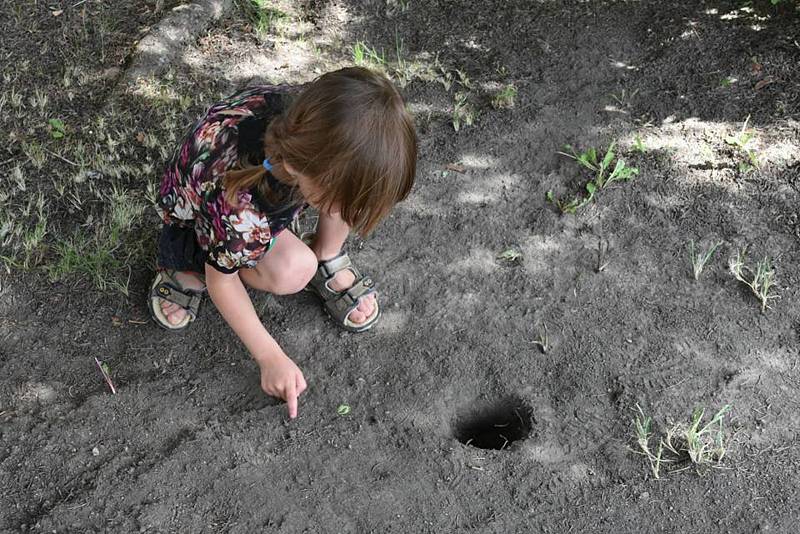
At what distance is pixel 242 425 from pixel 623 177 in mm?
1953

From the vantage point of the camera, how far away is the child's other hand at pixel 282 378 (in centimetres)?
248

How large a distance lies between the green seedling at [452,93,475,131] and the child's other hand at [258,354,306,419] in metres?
1.67

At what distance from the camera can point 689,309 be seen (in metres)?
2.99

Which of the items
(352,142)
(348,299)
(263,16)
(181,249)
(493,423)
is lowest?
(493,423)

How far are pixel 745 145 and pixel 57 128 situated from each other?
3.21 m

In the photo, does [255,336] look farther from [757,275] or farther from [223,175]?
[757,275]

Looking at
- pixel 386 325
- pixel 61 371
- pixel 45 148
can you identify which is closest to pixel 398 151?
pixel 386 325

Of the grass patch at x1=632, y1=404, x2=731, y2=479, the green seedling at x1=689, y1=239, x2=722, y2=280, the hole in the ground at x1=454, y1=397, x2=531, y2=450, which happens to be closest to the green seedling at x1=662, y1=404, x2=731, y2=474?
the grass patch at x1=632, y1=404, x2=731, y2=479

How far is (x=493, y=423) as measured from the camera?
282 centimetres

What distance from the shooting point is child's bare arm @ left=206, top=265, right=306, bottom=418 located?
2428mm

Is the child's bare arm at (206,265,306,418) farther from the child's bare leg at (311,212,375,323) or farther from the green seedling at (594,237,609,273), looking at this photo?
the green seedling at (594,237,609,273)

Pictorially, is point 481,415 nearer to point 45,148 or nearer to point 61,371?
point 61,371

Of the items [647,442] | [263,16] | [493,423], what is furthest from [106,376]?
[263,16]

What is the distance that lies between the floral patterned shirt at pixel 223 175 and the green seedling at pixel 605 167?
1529mm
